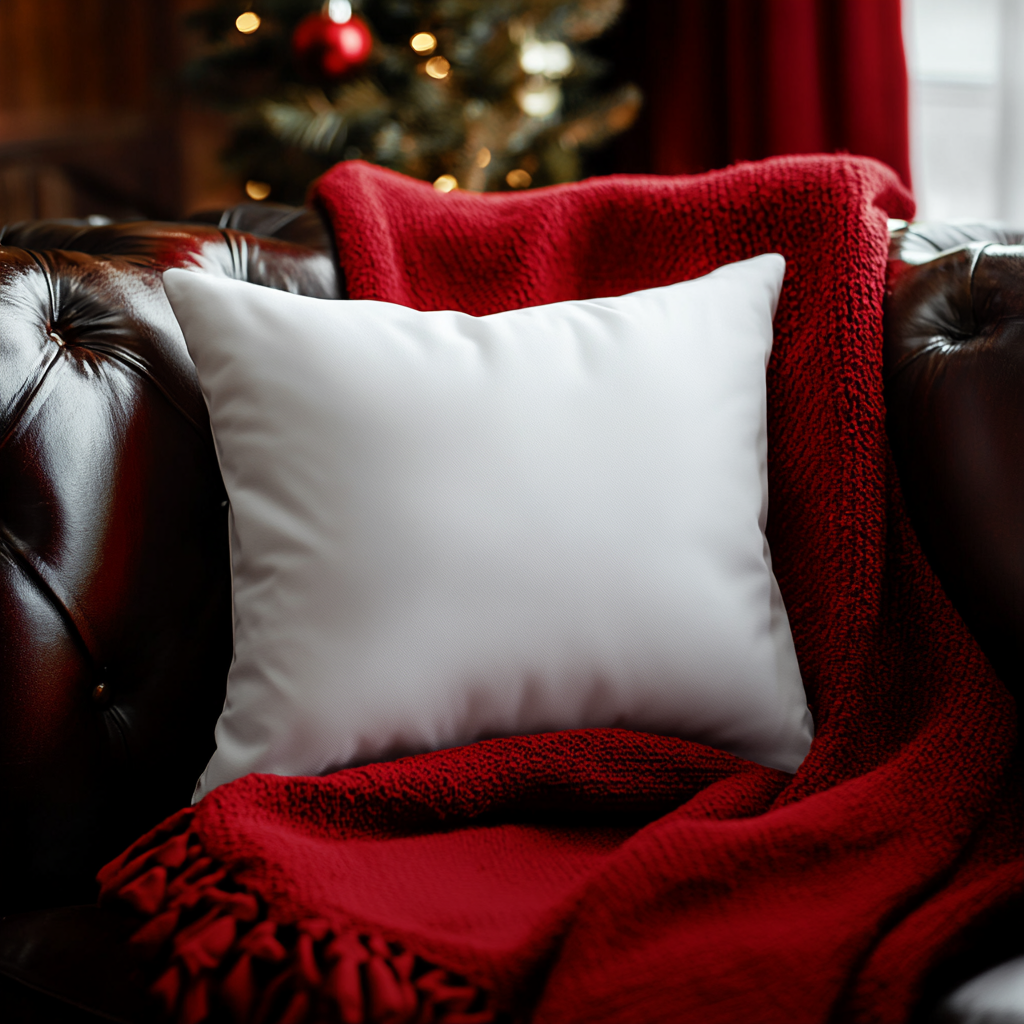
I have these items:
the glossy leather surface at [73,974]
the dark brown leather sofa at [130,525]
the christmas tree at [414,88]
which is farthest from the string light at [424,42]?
the glossy leather surface at [73,974]

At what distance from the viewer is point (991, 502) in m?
0.64

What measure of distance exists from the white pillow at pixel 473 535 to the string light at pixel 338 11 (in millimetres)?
1123

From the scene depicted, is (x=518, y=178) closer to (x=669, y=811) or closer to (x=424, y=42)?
(x=424, y=42)

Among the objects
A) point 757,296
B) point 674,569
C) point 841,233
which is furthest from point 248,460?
point 841,233

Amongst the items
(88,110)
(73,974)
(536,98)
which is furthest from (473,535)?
(88,110)

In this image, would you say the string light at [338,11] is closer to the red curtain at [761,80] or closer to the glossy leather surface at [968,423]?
the red curtain at [761,80]

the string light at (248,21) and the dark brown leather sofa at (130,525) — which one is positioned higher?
the string light at (248,21)

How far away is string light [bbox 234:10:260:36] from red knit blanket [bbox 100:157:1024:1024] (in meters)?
1.19

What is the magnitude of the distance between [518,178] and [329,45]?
18.4 inches

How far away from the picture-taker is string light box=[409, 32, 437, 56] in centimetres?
172

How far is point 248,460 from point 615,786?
320mm

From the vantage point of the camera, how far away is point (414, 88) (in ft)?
5.47

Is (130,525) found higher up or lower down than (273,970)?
higher up

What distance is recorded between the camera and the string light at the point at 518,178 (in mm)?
1842
